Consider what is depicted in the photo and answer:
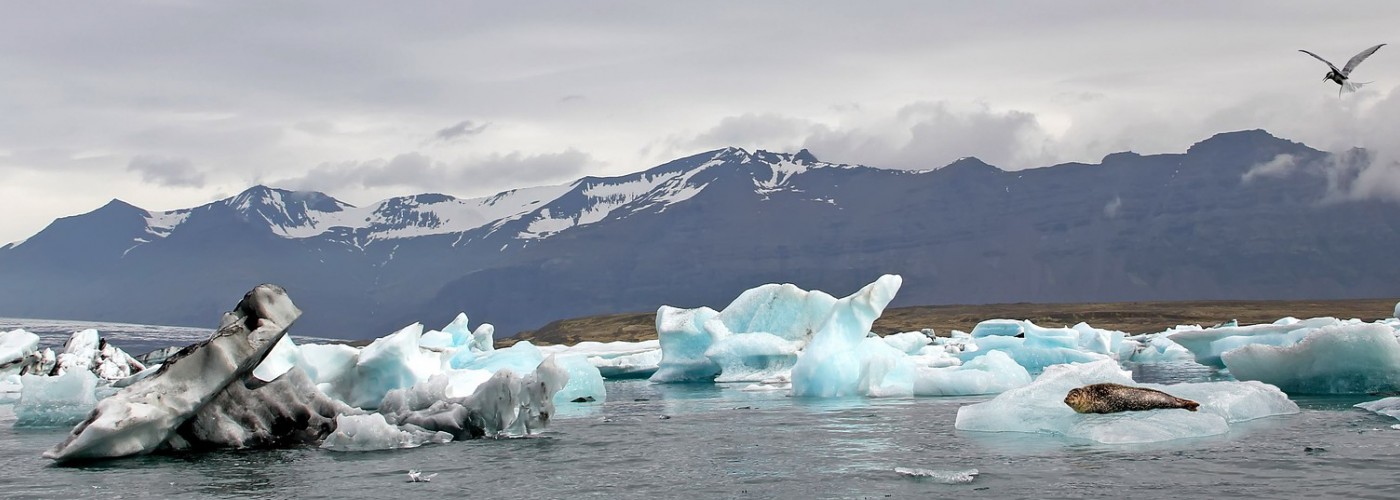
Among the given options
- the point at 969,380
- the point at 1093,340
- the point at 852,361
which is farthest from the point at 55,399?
the point at 1093,340

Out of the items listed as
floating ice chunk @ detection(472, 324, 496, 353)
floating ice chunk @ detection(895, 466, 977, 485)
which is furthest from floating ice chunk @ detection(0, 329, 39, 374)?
floating ice chunk @ detection(895, 466, 977, 485)

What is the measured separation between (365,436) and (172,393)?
2.73m

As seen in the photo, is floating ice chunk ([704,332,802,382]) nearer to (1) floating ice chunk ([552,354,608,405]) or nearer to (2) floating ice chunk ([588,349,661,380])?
(1) floating ice chunk ([552,354,608,405])

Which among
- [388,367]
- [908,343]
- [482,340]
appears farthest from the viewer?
[482,340]

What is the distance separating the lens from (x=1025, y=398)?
64.5ft

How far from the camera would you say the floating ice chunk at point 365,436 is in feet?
61.4

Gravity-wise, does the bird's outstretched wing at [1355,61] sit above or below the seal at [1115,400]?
above

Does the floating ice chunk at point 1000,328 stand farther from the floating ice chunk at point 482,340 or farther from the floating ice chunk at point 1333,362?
the floating ice chunk at point 1333,362

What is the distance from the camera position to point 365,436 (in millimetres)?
18734

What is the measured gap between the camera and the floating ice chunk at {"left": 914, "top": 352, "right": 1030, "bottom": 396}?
29922 millimetres

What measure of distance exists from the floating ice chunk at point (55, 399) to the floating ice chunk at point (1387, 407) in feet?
77.2

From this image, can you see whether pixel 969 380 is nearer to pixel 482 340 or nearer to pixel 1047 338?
pixel 1047 338

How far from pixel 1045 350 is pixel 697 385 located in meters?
11.6

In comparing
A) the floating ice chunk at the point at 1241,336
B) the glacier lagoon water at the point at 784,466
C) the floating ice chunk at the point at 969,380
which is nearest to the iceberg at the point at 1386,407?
the glacier lagoon water at the point at 784,466
